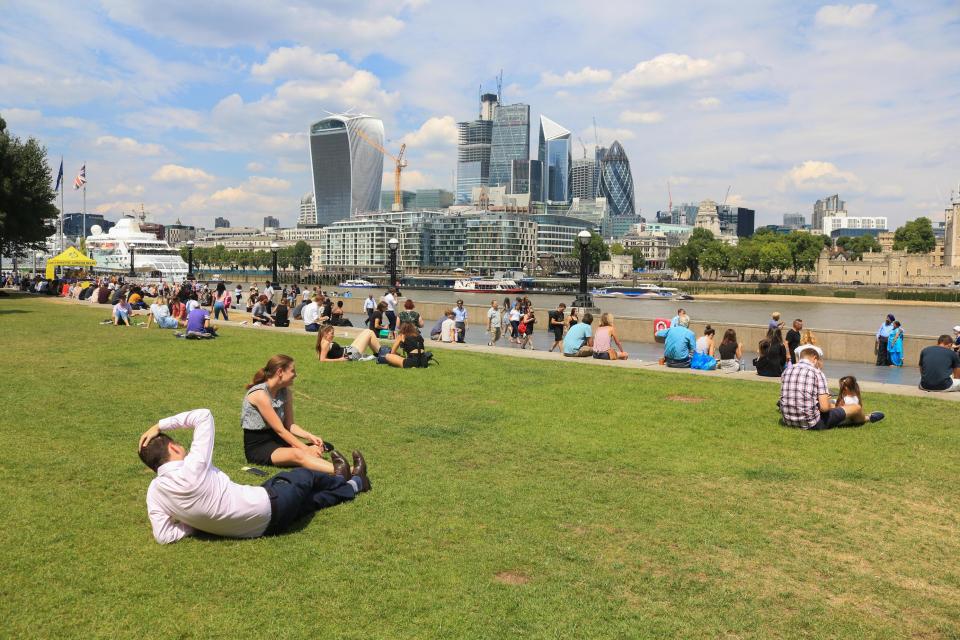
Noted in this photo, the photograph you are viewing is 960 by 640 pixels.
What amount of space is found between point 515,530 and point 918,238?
17728 cm

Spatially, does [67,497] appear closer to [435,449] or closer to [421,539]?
[421,539]

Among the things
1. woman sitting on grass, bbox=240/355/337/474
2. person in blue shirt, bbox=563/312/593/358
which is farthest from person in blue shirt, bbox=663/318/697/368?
woman sitting on grass, bbox=240/355/337/474

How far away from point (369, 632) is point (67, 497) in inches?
147

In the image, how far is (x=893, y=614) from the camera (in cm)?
482

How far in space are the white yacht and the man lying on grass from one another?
9408 centimetres

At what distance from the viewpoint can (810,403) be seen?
33.1ft

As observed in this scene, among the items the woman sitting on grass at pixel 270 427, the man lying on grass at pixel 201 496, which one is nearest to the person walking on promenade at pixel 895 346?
the woman sitting on grass at pixel 270 427

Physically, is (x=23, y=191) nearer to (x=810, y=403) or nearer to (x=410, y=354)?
(x=410, y=354)

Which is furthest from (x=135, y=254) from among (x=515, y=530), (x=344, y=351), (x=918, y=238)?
(x=918, y=238)

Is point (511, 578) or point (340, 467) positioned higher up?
point (340, 467)

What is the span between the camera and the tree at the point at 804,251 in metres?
152

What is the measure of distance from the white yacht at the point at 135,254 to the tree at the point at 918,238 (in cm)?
14361

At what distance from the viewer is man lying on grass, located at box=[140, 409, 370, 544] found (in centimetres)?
557

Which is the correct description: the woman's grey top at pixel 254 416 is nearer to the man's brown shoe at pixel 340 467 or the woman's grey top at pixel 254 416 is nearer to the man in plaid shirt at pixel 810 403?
the man's brown shoe at pixel 340 467
